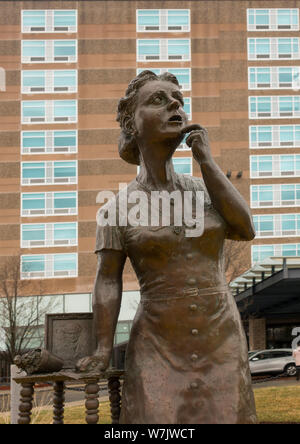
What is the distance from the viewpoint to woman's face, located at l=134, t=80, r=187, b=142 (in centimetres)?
386

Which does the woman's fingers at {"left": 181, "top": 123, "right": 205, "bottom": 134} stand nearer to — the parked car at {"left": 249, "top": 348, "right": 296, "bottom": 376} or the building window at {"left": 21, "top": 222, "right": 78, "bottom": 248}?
the parked car at {"left": 249, "top": 348, "right": 296, "bottom": 376}

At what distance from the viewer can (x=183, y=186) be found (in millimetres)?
3967

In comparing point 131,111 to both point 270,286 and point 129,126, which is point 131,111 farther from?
point 270,286

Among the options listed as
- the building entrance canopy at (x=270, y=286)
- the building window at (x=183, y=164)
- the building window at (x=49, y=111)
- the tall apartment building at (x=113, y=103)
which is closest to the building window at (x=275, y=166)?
the tall apartment building at (x=113, y=103)

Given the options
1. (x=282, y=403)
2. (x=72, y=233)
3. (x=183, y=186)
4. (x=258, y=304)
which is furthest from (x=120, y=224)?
(x=72, y=233)

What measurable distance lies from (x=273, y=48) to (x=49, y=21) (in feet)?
42.8

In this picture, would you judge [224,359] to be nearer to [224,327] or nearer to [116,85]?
[224,327]

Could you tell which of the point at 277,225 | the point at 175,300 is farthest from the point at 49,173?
the point at 175,300

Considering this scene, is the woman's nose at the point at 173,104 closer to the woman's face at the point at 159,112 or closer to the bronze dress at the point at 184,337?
the woman's face at the point at 159,112

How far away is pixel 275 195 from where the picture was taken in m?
40.4

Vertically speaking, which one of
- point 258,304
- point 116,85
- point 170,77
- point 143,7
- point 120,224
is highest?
point 143,7

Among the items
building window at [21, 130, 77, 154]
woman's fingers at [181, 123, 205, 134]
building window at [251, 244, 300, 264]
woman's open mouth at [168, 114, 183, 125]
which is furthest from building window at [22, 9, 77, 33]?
woman's fingers at [181, 123, 205, 134]

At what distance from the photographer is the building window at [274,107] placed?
40.9m

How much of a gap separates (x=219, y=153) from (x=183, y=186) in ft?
119
